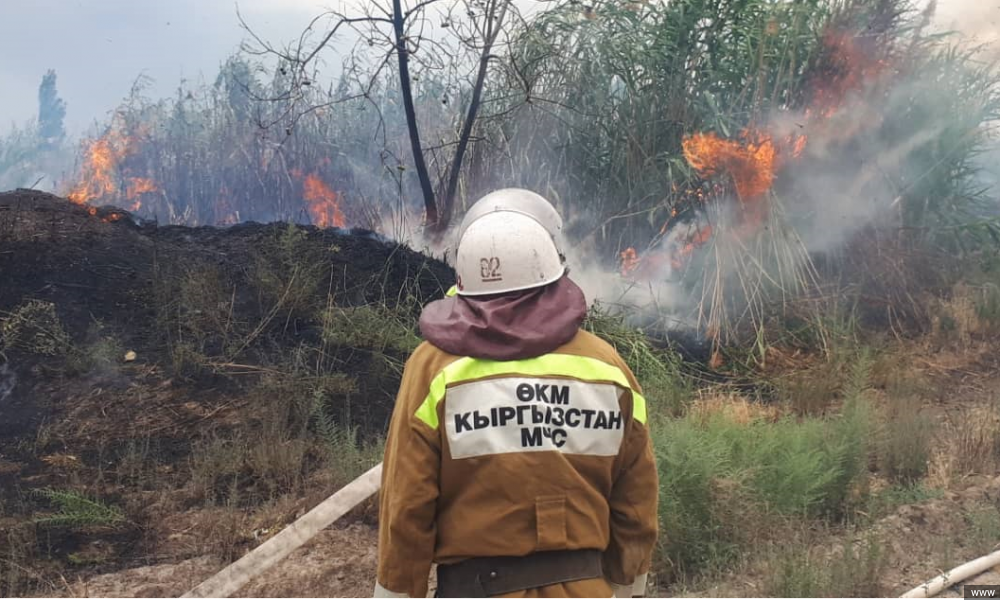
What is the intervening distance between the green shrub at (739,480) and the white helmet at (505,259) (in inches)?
92.1

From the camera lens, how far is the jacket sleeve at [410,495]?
2.15 metres

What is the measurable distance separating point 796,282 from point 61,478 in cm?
635

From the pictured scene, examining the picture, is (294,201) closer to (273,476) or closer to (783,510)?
(273,476)

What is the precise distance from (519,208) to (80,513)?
3.54 m

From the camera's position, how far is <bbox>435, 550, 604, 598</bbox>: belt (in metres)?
2.15

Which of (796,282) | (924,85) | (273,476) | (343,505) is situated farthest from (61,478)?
(924,85)

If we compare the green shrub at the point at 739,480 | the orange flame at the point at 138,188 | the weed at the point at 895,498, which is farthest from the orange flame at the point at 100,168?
the weed at the point at 895,498

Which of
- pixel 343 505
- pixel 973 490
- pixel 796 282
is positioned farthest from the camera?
pixel 796 282

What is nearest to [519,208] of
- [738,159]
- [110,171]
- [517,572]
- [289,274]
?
[517,572]

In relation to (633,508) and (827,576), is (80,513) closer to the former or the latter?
(633,508)

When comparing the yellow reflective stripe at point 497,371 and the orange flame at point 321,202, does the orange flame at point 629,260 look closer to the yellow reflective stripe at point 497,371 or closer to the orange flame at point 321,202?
the orange flame at point 321,202

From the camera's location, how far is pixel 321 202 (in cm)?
846

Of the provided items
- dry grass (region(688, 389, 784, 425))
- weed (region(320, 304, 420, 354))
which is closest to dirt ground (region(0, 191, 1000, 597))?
weed (region(320, 304, 420, 354))

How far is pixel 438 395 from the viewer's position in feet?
7.01
